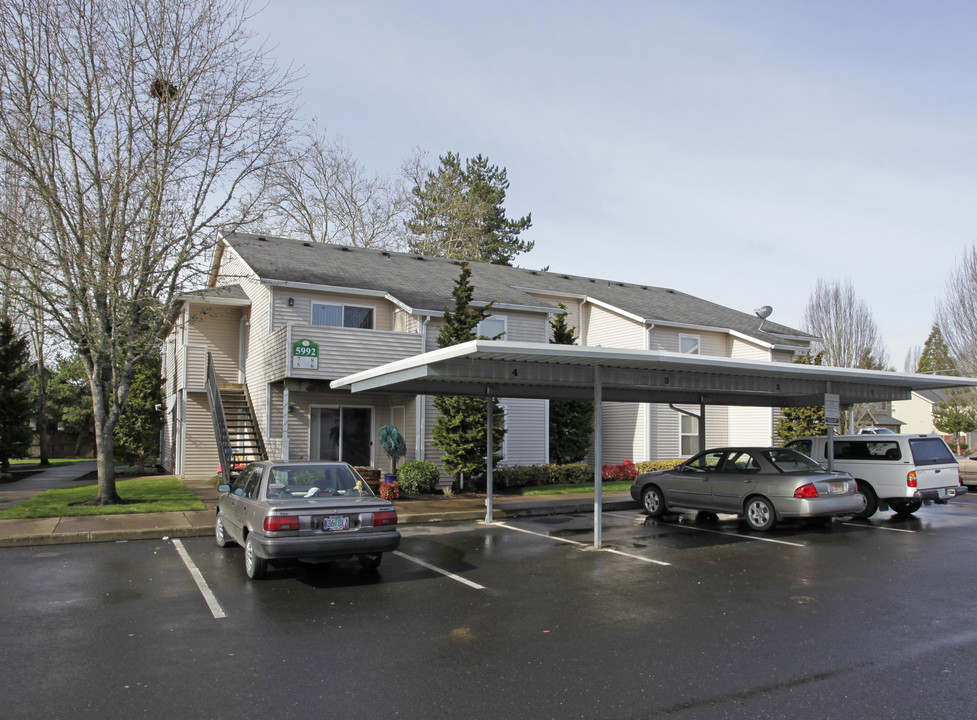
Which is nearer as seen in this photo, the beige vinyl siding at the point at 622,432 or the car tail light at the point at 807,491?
the car tail light at the point at 807,491

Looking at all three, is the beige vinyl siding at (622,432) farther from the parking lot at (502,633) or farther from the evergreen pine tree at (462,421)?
the parking lot at (502,633)

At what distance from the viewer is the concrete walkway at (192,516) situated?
1155 cm

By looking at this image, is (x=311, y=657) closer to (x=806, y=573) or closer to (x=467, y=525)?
(x=806, y=573)

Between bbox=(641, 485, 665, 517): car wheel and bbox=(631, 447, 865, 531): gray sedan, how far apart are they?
0.02m

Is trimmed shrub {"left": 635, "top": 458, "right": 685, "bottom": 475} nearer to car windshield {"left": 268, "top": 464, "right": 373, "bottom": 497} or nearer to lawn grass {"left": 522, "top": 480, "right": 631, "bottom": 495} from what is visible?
lawn grass {"left": 522, "top": 480, "right": 631, "bottom": 495}

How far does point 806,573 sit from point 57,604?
8906 mm

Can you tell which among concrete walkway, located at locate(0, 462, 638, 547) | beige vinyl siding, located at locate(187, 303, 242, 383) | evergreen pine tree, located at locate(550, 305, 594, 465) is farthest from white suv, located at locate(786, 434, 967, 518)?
beige vinyl siding, located at locate(187, 303, 242, 383)

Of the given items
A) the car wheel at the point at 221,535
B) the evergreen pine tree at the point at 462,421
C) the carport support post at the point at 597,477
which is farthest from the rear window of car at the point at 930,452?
the car wheel at the point at 221,535

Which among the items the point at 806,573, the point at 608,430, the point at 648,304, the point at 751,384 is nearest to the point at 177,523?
the point at 806,573

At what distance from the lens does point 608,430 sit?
Result: 83.6 ft

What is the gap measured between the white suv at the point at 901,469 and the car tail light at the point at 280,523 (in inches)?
433

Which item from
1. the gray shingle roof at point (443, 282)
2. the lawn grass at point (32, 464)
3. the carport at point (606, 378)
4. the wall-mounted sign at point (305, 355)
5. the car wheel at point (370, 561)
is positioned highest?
the gray shingle roof at point (443, 282)

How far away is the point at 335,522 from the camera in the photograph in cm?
841

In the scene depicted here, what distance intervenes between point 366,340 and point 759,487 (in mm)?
10429
